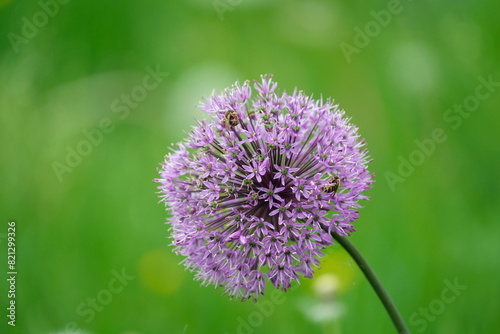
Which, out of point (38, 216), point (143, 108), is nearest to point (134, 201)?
point (38, 216)

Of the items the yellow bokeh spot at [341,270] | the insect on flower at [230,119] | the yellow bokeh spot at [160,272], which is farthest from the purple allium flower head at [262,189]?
the yellow bokeh spot at [160,272]

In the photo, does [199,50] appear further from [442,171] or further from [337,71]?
[442,171]

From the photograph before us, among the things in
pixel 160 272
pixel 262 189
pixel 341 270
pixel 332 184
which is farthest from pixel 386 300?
pixel 160 272

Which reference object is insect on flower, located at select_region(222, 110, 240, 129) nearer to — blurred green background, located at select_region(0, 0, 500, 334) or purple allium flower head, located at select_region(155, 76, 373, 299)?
purple allium flower head, located at select_region(155, 76, 373, 299)

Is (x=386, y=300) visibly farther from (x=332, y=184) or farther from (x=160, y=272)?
(x=160, y=272)

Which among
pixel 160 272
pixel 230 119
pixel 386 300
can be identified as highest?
pixel 230 119
